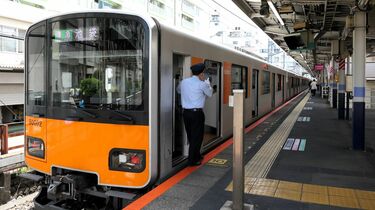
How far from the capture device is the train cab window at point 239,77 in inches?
291

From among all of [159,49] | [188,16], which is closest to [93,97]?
[159,49]

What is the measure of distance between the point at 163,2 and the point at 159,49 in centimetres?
3325

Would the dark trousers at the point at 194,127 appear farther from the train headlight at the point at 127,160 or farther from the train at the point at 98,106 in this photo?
the train headlight at the point at 127,160

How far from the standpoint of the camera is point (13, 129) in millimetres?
17969

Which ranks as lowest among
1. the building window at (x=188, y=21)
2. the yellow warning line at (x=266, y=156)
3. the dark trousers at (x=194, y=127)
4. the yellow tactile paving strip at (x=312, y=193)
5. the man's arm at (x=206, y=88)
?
the yellow tactile paving strip at (x=312, y=193)

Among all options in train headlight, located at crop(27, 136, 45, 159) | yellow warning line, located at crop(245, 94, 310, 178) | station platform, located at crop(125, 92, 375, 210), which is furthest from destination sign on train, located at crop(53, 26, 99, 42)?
yellow warning line, located at crop(245, 94, 310, 178)

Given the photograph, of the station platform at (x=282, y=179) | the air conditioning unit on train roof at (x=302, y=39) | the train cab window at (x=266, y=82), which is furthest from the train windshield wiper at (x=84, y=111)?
the train cab window at (x=266, y=82)

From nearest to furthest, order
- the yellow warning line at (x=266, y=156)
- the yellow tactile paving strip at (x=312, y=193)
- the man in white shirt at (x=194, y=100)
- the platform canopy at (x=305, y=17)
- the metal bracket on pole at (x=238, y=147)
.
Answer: the metal bracket on pole at (x=238, y=147), the yellow tactile paving strip at (x=312, y=193), the man in white shirt at (x=194, y=100), the yellow warning line at (x=266, y=156), the platform canopy at (x=305, y=17)

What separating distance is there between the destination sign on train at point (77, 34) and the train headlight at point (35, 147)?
51.2 inches

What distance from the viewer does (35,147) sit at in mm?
4484

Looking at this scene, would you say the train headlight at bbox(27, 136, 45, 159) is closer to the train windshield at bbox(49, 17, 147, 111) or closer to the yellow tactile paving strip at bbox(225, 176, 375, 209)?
the train windshield at bbox(49, 17, 147, 111)

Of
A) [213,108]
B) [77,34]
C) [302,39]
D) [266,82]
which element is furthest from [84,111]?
[266,82]

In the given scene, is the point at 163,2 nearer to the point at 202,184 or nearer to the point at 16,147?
the point at 16,147

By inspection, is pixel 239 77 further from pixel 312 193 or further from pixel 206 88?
pixel 312 193
